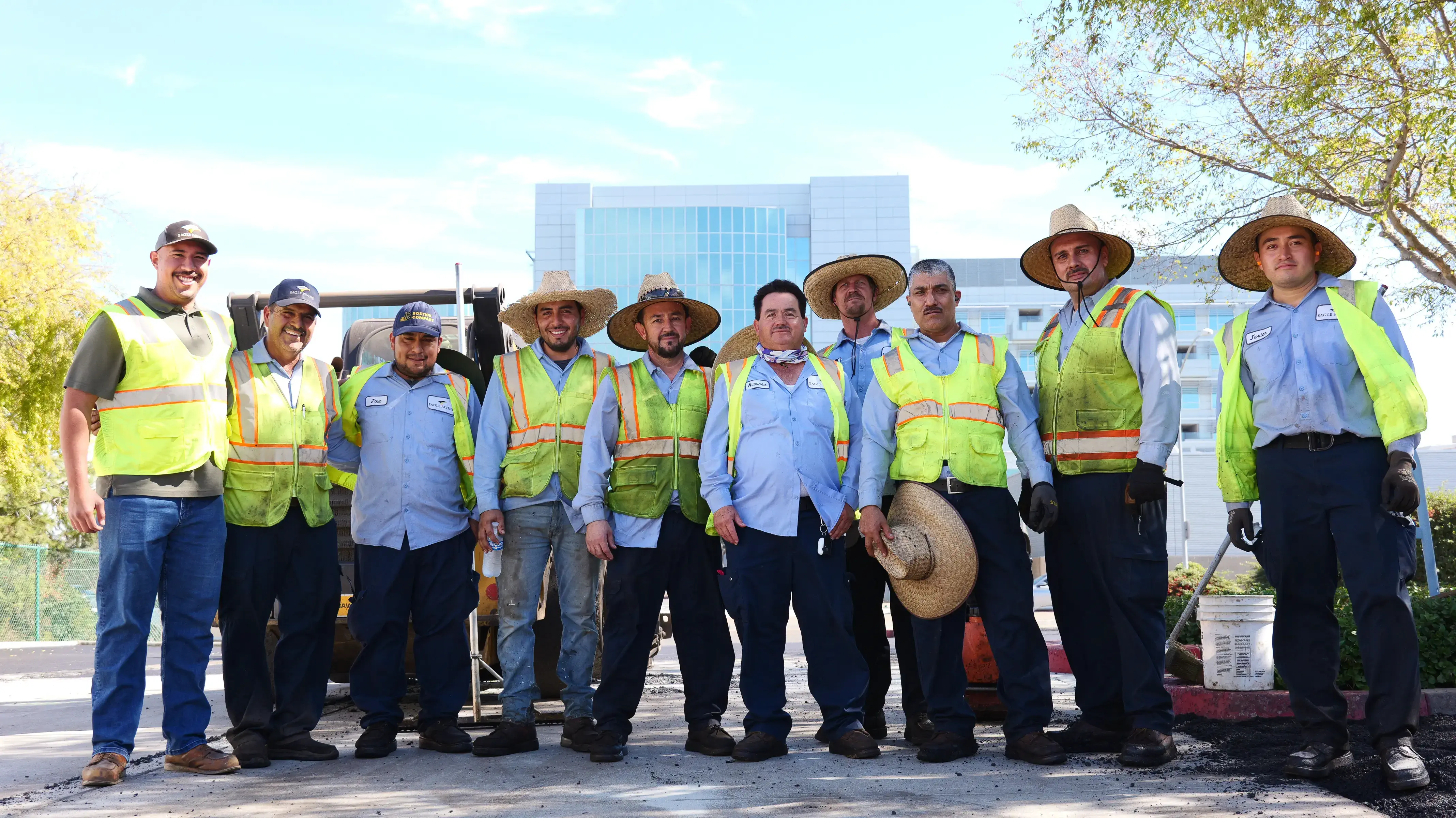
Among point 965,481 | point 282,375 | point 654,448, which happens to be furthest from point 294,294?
point 965,481

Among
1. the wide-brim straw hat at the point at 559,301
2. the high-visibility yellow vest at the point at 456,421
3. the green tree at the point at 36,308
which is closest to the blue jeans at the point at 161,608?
the high-visibility yellow vest at the point at 456,421

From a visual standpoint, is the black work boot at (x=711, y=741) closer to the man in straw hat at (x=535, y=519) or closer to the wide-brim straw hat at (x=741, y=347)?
the man in straw hat at (x=535, y=519)

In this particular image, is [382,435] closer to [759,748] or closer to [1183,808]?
[759,748]

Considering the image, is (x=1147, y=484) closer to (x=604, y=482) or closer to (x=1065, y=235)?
(x=1065, y=235)

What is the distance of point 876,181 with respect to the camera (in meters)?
82.8

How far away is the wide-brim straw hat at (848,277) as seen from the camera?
616 cm

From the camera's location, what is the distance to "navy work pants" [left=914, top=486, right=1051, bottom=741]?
5203mm

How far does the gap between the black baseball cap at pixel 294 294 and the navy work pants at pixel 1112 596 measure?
146 inches

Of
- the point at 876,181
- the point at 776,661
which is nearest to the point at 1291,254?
the point at 776,661

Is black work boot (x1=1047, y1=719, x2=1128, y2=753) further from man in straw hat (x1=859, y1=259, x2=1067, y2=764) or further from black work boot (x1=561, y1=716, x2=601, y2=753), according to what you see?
black work boot (x1=561, y1=716, x2=601, y2=753)

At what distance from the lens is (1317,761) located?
4.56 meters

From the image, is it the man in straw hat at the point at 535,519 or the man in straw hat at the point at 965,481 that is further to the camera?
the man in straw hat at the point at 535,519

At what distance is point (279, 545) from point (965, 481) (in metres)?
3.24

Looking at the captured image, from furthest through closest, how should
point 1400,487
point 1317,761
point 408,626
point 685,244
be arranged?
point 685,244 → point 408,626 → point 1317,761 → point 1400,487
